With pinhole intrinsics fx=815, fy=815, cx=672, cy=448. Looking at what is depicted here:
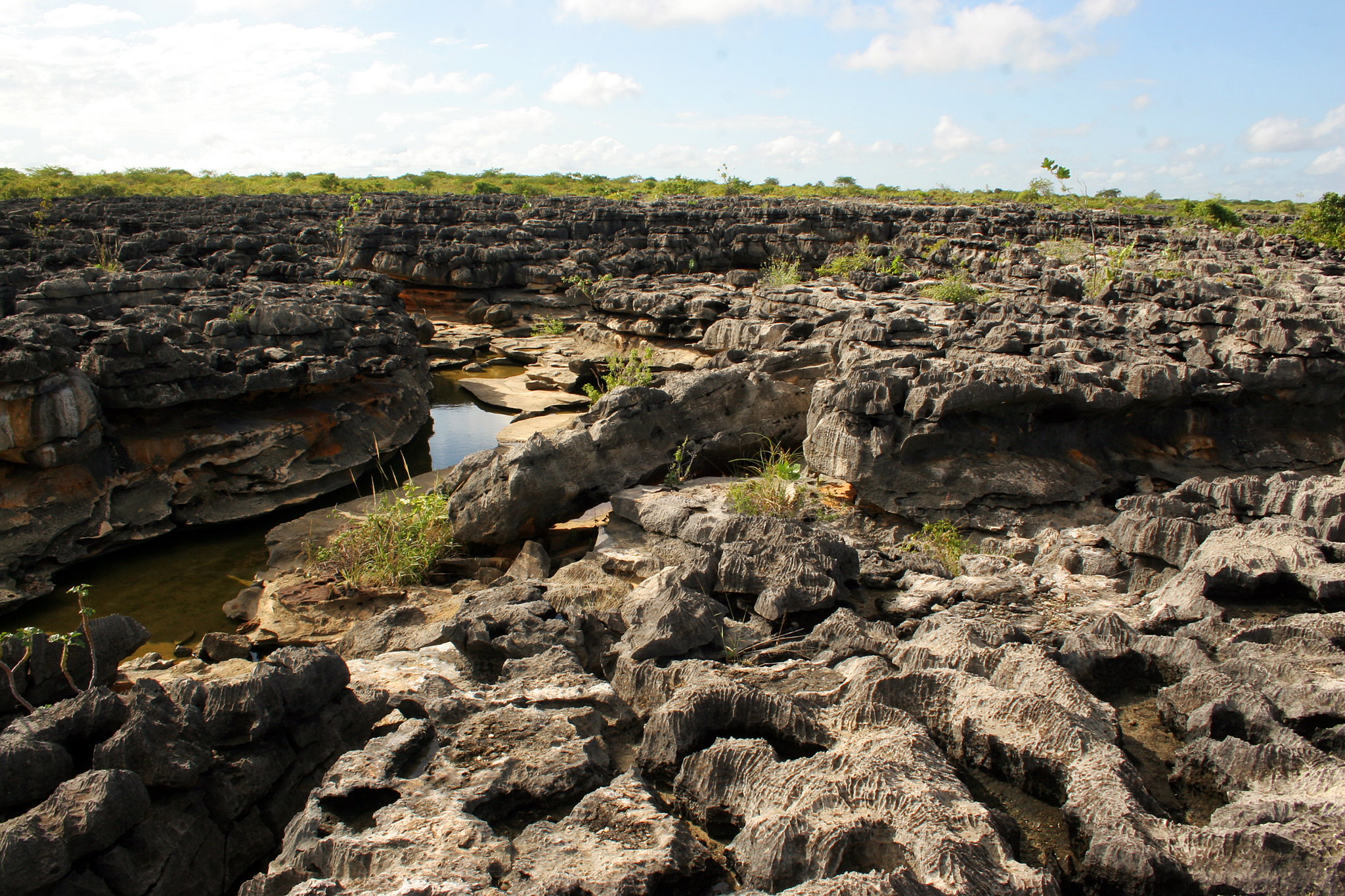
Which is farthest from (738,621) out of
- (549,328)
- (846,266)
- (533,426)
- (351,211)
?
(351,211)

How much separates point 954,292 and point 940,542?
284 inches

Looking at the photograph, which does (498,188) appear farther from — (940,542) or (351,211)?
(940,542)

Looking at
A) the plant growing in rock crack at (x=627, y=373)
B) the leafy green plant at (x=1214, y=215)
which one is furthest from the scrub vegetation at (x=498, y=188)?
the plant growing in rock crack at (x=627, y=373)

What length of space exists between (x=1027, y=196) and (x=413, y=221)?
2705 cm

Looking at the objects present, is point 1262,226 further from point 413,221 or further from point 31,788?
point 31,788

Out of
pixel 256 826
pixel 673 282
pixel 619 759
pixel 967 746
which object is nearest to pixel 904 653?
pixel 967 746

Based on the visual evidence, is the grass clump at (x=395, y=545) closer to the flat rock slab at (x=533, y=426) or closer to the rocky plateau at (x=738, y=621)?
the rocky plateau at (x=738, y=621)

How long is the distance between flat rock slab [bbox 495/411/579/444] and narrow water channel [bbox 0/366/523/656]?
1.68 meters

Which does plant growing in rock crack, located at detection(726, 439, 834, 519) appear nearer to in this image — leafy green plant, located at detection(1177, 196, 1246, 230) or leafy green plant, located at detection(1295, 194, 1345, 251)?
leafy green plant, located at detection(1295, 194, 1345, 251)

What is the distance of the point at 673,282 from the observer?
17781 millimetres

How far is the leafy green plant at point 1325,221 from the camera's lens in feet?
57.9

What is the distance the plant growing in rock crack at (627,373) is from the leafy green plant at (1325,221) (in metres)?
15.0

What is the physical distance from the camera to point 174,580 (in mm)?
7934

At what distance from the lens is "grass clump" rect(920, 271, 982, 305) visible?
39.1ft
